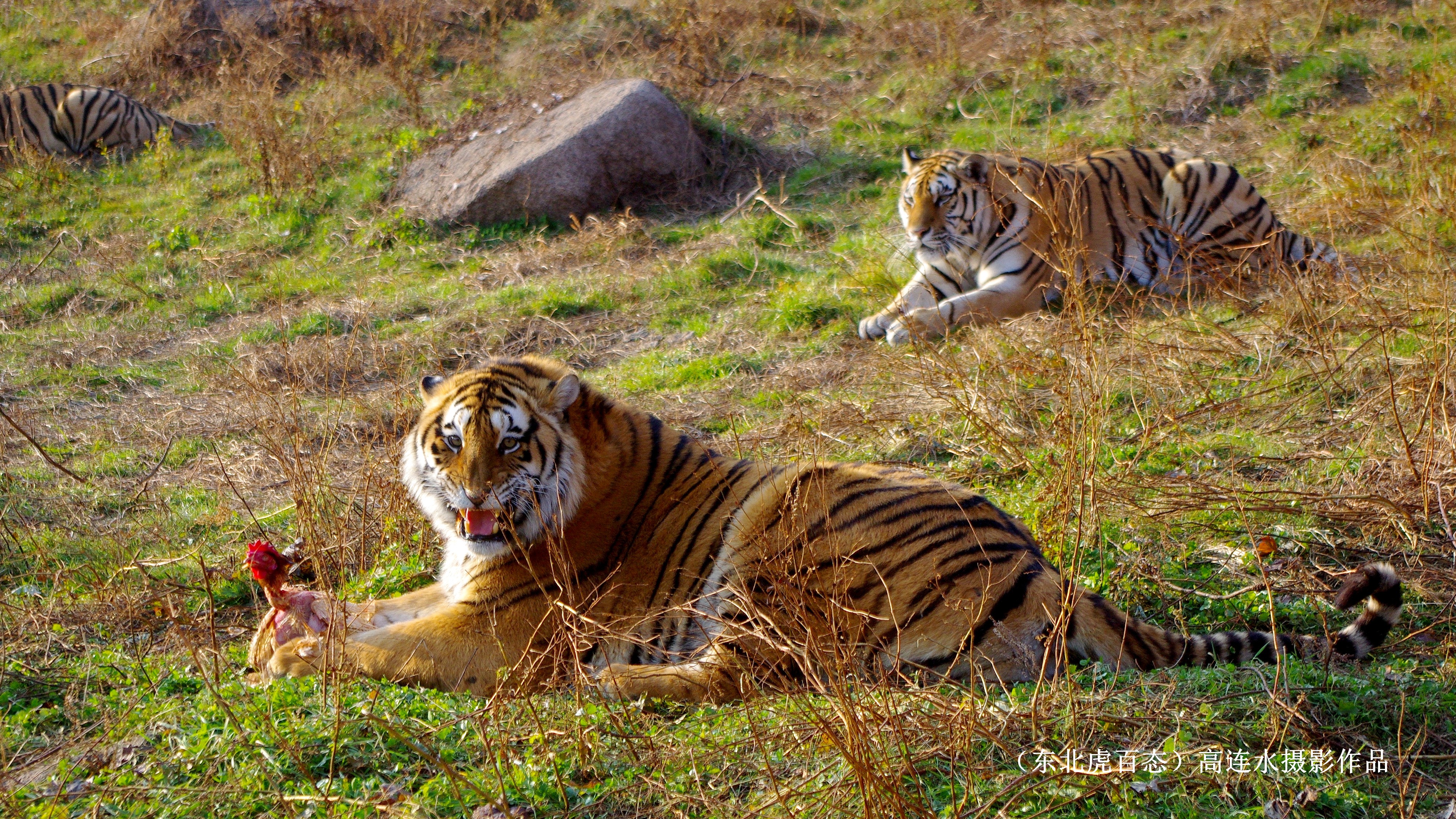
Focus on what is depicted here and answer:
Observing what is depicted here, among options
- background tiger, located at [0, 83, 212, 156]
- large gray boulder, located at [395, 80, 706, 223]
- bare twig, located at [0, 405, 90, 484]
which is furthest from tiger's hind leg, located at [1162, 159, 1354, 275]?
background tiger, located at [0, 83, 212, 156]

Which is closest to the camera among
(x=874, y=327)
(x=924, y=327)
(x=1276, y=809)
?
(x=1276, y=809)

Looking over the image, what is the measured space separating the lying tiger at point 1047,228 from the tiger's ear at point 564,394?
11.8 feet

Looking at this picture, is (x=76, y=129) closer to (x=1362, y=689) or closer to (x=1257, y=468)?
(x=1257, y=468)

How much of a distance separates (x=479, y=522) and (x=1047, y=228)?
17.0 ft

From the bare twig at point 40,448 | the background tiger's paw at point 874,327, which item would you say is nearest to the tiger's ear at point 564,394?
the bare twig at point 40,448

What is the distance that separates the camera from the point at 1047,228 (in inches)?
305

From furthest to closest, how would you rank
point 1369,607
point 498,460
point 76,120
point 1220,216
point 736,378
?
point 76,120 < point 1220,216 < point 736,378 < point 498,460 < point 1369,607

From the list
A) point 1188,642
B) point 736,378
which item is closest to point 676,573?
point 1188,642

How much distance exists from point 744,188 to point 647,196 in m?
0.85

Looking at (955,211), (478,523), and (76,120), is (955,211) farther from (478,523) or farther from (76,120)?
(76,120)

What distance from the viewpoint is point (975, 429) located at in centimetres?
535

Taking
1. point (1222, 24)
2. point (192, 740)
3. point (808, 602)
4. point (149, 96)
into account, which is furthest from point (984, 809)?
point (149, 96)

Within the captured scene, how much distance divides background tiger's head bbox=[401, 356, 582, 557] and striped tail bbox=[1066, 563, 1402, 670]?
5.30ft

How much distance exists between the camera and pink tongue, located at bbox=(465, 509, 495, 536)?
376cm
